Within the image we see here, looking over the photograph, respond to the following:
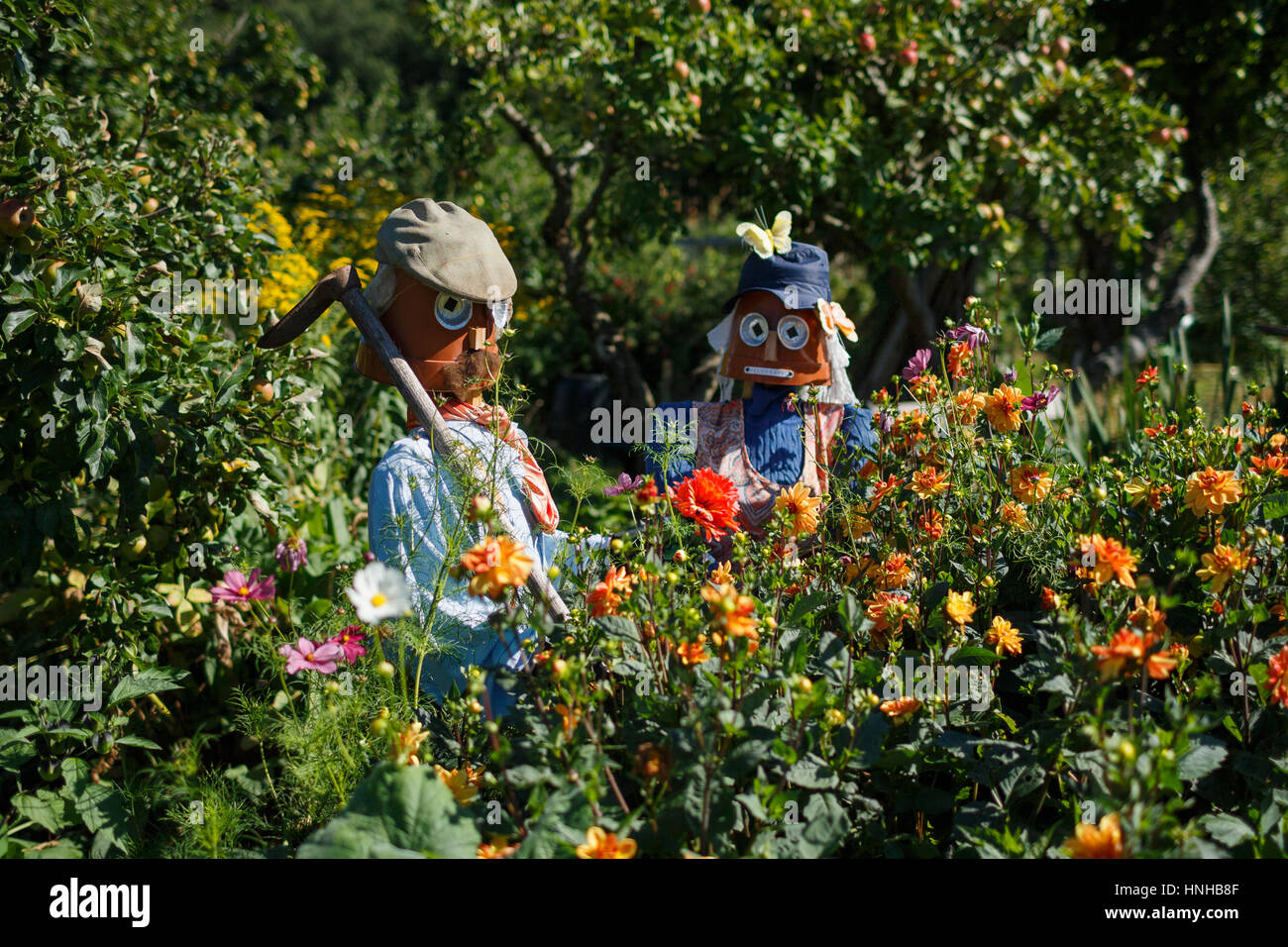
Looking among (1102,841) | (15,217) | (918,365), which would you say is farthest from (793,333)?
(15,217)

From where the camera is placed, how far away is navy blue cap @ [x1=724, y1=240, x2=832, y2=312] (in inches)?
93.6

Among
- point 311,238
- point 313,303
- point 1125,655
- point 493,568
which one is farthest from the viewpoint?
point 311,238

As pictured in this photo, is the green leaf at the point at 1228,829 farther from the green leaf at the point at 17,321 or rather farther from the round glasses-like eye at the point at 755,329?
the green leaf at the point at 17,321

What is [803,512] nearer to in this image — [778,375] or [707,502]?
[707,502]

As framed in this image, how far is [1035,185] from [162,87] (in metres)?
4.95

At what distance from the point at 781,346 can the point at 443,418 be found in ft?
3.05

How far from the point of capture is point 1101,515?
1704 mm

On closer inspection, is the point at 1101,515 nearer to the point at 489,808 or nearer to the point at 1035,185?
the point at 489,808

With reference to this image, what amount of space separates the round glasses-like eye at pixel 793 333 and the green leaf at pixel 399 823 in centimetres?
160

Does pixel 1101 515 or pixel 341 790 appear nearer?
pixel 341 790

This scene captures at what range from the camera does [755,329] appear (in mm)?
2424

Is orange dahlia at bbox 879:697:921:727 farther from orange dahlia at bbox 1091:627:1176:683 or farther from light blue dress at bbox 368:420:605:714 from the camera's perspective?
light blue dress at bbox 368:420:605:714
